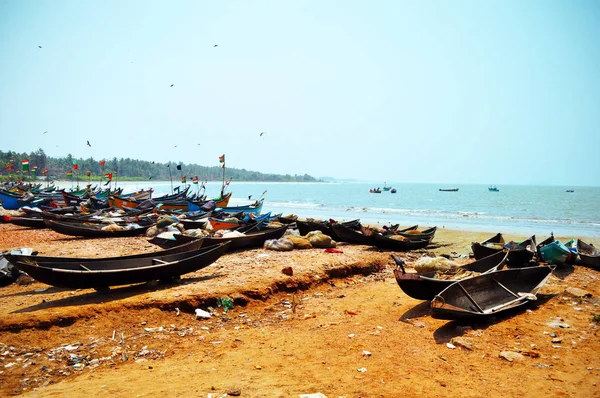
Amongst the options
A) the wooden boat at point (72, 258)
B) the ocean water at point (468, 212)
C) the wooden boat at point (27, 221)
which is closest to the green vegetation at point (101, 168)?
the ocean water at point (468, 212)

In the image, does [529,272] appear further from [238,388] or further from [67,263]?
[67,263]

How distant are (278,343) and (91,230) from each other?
13270 mm

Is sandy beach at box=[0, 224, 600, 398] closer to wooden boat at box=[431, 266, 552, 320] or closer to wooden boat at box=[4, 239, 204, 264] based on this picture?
wooden boat at box=[431, 266, 552, 320]

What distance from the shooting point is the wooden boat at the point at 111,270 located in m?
Result: 6.99

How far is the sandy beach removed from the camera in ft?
15.4

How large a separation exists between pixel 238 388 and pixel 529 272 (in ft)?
23.6

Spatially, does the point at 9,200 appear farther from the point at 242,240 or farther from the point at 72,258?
the point at 72,258

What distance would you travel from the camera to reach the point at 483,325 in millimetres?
6668

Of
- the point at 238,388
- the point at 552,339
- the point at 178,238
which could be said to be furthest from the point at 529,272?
the point at 178,238

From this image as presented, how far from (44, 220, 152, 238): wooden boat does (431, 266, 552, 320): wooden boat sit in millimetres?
14189

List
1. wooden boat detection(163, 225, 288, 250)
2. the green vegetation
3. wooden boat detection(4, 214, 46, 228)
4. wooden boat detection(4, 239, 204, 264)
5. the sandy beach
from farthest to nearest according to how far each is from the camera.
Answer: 1. the green vegetation
2. wooden boat detection(4, 214, 46, 228)
3. wooden boat detection(163, 225, 288, 250)
4. wooden boat detection(4, 239, 204, 264)
5. the sandy beach

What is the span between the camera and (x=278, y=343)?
242 inches

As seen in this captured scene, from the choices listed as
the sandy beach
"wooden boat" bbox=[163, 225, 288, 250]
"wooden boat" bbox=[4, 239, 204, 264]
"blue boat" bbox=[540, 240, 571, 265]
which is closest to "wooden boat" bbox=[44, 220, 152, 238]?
"wooden boat" bbox=[163, 225, 288, 250]

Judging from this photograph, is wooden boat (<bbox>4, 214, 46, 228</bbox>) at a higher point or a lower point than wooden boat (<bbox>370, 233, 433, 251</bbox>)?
lower
